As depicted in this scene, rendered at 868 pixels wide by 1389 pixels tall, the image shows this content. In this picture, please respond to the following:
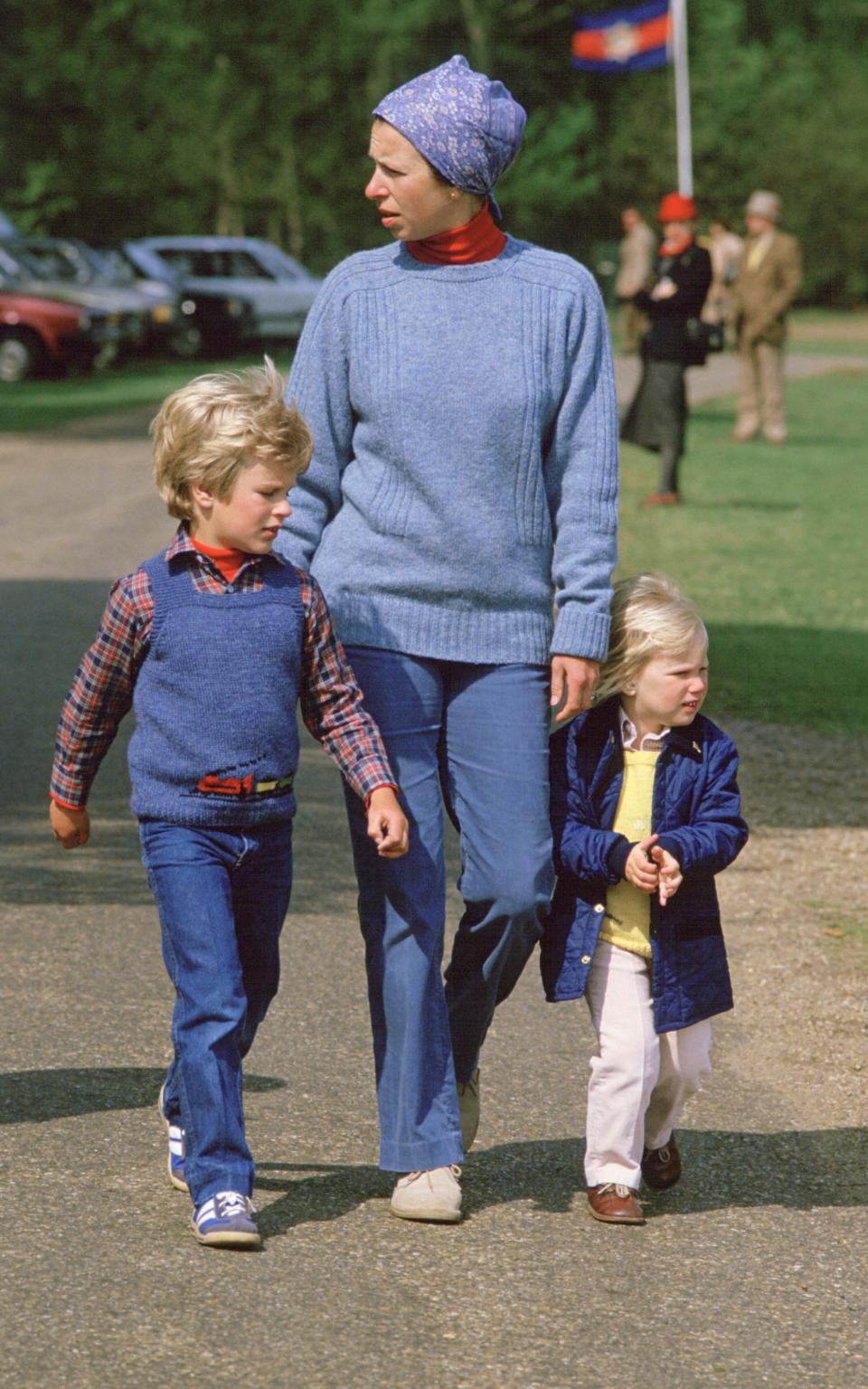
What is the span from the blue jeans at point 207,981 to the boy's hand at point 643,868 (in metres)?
0.62

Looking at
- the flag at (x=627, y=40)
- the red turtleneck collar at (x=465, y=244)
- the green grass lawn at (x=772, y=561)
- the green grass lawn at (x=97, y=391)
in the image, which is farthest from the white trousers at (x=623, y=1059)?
the flag at (x=627, y=40)

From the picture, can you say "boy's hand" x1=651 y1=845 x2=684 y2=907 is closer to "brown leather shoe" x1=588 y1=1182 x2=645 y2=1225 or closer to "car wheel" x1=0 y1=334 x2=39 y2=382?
"brown leather shoe" x1=588 y1=1182 x2=645 y2=1225

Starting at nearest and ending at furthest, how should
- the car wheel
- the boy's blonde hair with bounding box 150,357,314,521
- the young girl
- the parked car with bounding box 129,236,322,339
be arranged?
the boy's blonde hair with bounding box 150,357,314,521 → the young girl → the car wheel → the parked car with bounding box 129,236,322,339

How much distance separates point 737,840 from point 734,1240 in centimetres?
71

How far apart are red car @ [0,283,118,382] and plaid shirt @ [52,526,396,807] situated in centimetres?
2639

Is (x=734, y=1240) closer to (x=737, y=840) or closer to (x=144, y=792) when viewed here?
(x=737, y=840)

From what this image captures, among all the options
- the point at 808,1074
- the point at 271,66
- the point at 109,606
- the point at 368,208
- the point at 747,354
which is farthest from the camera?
the point at 368,208

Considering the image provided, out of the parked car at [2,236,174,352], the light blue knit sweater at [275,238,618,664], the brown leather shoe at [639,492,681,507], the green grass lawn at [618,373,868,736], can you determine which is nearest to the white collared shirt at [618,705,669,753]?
the light blue knit sweater at [275,238,618,664]

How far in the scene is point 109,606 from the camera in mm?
3799

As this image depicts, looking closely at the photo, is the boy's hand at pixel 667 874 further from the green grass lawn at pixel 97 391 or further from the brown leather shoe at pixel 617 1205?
the green grass lawn at pixel 97 391

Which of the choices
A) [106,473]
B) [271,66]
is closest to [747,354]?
[106,473]

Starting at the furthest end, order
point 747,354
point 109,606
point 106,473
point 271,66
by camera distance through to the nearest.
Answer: point 271,66
point 747,354
point 106,473
point 109,606

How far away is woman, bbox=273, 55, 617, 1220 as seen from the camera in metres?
3.82

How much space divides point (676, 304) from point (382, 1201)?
1302 cm
